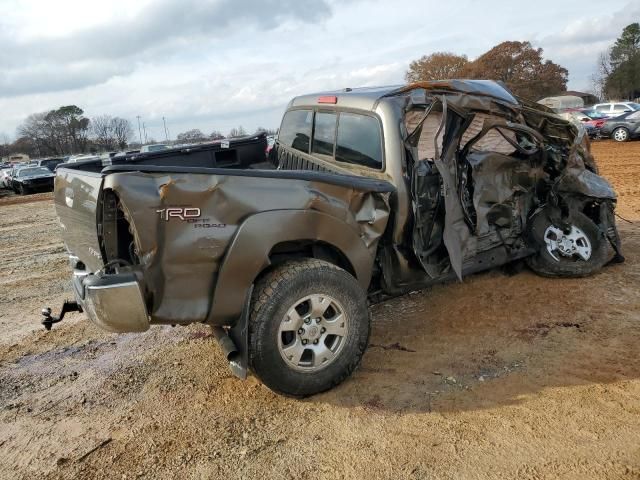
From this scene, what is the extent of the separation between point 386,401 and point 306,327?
0.71m

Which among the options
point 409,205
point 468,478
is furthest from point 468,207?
point 468,478

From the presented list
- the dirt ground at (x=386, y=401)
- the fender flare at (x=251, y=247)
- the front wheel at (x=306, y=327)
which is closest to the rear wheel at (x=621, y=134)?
the dirt ground at (x=386, y=401)

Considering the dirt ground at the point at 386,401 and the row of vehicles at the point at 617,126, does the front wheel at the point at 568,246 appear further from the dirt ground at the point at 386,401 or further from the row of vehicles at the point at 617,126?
the row of vehicles at the point at 617,126

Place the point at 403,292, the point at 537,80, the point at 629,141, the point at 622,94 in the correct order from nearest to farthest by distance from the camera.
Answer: the point at 403,292 → the point at 629,141 → the point at 622,94 → the point at 537,80

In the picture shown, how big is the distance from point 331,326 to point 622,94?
69.1m

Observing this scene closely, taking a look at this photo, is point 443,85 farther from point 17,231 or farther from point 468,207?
point 17,231

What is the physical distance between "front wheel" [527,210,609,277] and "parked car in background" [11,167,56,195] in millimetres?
24564

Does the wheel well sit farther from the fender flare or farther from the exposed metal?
the exposed metal

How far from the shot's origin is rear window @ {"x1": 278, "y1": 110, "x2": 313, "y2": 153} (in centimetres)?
518

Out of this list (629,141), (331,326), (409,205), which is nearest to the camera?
(331,326)

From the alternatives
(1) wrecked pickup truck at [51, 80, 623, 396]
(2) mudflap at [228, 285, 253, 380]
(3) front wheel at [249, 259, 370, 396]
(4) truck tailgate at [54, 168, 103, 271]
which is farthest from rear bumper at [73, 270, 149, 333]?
(3) front wheel at [249, 259, 370, 396]

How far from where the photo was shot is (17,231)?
1241cm

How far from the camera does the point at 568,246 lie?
17.7 feet

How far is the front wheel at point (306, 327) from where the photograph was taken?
10.8 feet
